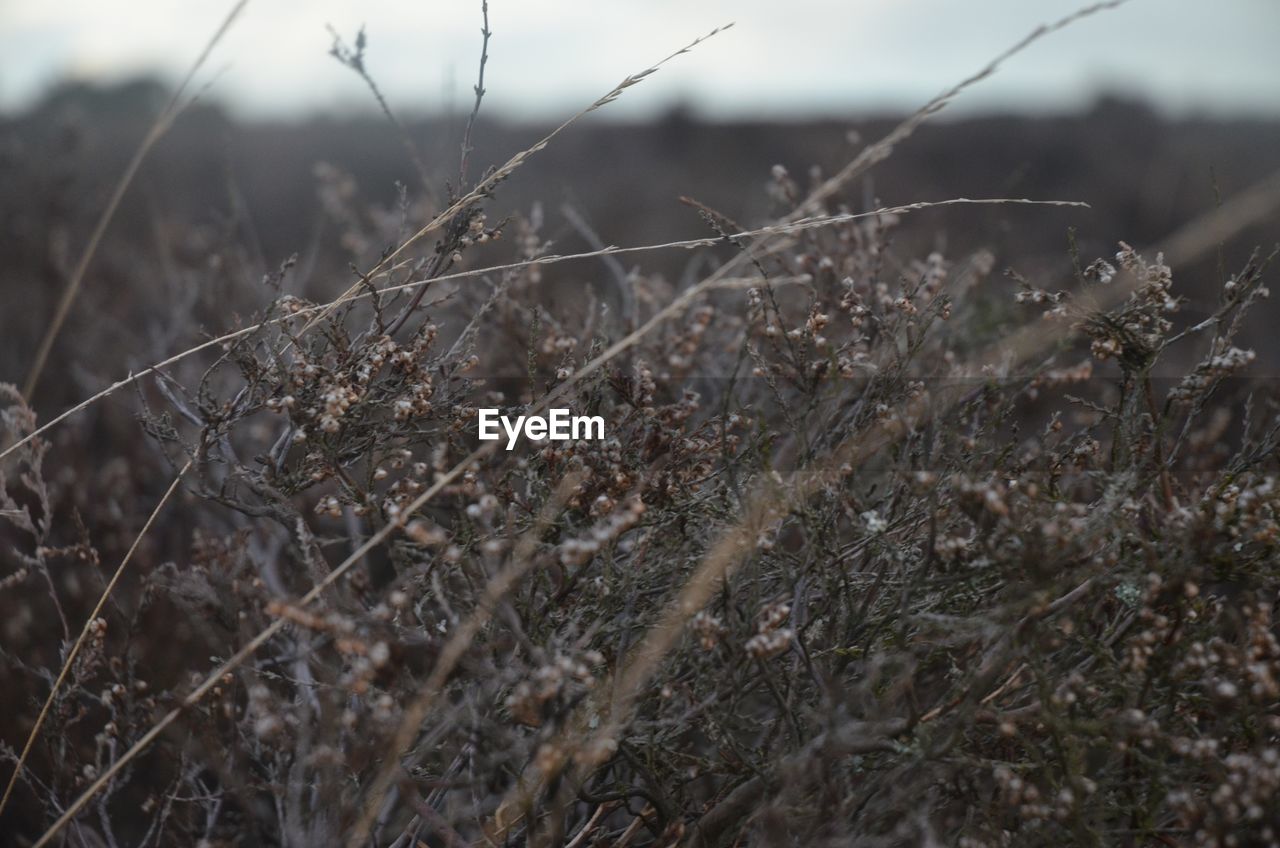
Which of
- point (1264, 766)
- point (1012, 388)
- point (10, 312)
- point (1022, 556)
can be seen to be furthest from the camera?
point (10, 312)

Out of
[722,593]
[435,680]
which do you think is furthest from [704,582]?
[435,680]

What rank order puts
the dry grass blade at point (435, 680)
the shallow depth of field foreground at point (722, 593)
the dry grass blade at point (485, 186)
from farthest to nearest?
the dry grass blade at point (485, 186)
the shallow depth of field foreground at point (722, 593)
the dry grass blade at point (435, 680)

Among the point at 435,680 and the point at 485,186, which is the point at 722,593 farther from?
the point at 485,186

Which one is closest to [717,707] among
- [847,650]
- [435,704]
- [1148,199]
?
[847,650]

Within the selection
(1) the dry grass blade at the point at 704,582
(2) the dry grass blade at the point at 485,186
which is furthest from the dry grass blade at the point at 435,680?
(2) the dry grass blade at the point at 485,186

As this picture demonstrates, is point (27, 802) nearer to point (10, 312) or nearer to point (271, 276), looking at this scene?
point (271, 276)

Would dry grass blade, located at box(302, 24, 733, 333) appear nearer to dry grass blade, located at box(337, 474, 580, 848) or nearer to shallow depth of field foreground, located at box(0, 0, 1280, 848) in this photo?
shallow depth of field foreground, located at box(0, 0, 1280, 848)

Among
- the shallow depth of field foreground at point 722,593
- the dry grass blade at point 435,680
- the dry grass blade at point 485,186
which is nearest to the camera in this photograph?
the dry grass blade at point 435,680

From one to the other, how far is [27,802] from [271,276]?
2.24 meters

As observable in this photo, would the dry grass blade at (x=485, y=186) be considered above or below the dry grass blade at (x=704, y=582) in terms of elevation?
above

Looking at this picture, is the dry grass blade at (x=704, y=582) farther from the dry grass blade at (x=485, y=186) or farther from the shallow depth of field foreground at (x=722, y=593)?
the dry grass blade at (x=485, y=186)

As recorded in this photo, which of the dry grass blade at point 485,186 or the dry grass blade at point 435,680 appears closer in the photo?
the dry grass blade at point 435,680

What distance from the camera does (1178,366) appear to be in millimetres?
5527

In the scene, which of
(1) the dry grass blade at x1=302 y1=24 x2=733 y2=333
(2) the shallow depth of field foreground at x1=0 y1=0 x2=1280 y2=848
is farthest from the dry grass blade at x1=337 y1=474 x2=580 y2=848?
(1) the dry grass blade at x1=302 y1=24 x2=733 y2=333
